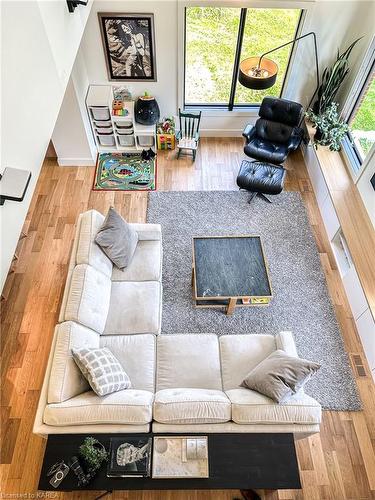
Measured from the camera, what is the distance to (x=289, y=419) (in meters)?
2.38

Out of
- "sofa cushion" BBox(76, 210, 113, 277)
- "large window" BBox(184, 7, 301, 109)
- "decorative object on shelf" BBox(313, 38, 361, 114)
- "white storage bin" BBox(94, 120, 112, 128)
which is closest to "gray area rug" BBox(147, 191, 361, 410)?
"sofa cushion" BBox(76, 210, 113, 277)

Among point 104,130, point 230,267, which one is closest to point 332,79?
point 230,267

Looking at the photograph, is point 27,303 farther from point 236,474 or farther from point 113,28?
point 113,28

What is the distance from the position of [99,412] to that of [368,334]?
2.69 m

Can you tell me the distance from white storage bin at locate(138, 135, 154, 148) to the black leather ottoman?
60.2 inches

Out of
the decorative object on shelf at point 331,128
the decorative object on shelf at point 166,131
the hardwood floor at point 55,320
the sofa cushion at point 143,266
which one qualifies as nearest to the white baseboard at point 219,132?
the hardwood floor at point 55,320

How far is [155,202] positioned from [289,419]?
126 inches

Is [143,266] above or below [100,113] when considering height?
below

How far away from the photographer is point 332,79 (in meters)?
4.48

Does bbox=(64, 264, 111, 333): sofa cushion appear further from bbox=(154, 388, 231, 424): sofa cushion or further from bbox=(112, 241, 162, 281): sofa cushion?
bbox=(154, 388, 231, 424): sofa cushion

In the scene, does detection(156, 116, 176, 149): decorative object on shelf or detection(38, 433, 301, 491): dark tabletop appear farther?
detection(156, 116, 176, 149): decorative object on shelf

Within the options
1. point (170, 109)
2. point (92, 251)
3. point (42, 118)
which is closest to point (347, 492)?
point (92, 251)

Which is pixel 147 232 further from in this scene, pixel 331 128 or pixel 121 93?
pixel 331 128

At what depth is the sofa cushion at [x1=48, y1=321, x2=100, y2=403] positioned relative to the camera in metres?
2.45
